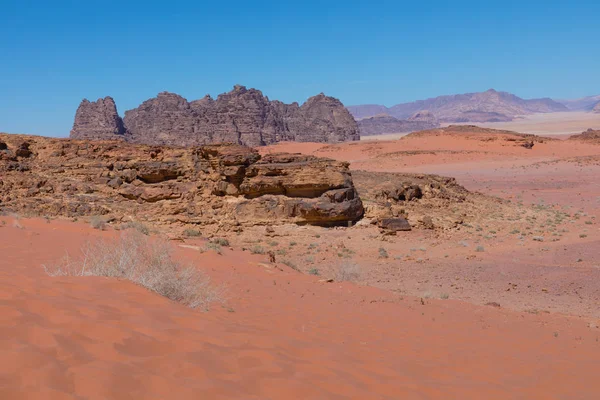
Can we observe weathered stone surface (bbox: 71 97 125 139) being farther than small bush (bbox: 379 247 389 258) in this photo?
Yes

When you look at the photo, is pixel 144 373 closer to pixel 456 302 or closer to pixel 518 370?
pixel 518 370

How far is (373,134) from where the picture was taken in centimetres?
17150

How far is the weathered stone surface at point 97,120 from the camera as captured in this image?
261 ft

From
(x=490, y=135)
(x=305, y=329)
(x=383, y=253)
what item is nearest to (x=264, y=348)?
(x=305, y=329)

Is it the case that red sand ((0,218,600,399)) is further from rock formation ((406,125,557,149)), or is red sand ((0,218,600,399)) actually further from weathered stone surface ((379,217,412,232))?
rock formation ((406,125,557,149))

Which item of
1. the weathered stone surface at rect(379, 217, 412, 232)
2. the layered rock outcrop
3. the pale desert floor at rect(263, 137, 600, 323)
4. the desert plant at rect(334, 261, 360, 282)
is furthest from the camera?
the weathered stone surface at rect(379, 217, 412, 232)

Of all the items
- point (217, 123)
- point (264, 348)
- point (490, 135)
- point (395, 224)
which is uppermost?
point (217, 123)

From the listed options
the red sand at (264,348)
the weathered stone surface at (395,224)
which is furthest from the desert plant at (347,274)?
the weathered stone surface at (395,224)

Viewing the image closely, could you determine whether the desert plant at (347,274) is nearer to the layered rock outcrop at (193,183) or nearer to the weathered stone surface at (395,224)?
the layered rock outcrop at (193,183)

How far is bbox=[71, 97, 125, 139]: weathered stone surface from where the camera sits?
261 ft

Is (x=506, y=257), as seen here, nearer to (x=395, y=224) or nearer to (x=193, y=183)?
(x=395, y=224)

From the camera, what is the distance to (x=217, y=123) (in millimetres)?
82688

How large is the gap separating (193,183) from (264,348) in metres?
14.8

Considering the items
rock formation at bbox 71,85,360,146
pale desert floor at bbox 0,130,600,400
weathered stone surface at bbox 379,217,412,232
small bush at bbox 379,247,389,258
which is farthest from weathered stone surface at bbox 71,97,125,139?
pale desert floor at bbox 0,130,600,400
